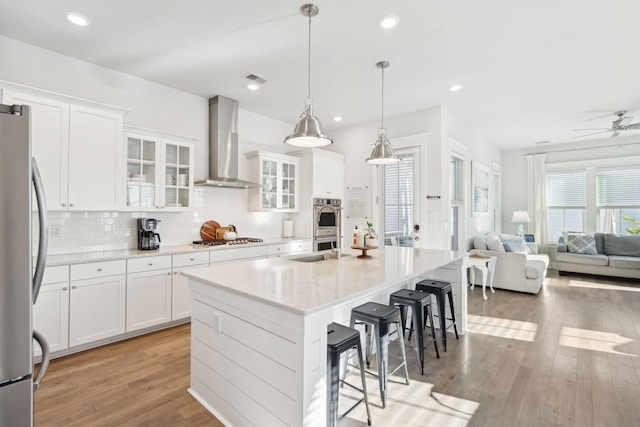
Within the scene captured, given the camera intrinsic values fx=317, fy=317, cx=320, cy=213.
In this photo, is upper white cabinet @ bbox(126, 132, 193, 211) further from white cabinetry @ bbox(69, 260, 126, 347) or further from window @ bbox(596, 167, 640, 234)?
window @ bbox(596, 167, 640, 234)

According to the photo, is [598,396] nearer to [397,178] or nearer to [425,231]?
[425,231]

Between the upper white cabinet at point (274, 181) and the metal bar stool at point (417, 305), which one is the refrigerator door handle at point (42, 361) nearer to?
the metal bar stool at point (417, 305)

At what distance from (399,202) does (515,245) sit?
2649 millimetres

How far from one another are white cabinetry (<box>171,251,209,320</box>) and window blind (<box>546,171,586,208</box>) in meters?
8.10

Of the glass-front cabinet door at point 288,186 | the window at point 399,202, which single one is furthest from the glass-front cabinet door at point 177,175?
the window at point 399,202

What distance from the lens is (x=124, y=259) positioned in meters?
3.17

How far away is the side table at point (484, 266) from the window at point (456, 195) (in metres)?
0.50

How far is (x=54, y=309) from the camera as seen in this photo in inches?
109

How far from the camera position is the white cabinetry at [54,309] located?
106 inches

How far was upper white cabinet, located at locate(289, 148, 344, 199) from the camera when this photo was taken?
17.5 ft

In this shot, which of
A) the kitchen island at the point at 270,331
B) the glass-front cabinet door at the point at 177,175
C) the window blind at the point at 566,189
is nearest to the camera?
the kitchen island at the point at 270,331

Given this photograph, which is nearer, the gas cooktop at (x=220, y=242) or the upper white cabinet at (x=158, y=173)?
the upper white cabinet at (x=158, y=173)

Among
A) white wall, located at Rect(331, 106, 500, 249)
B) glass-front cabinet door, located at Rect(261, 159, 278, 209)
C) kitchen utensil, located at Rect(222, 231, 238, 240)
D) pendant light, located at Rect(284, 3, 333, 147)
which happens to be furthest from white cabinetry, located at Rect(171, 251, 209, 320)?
white wall, located at Rect(331, 106, 500, 249)

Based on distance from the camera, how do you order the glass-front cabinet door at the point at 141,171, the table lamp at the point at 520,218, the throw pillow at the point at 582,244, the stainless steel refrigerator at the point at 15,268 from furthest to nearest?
1. the table lamp at the point at 520,218
2. the throw pillow at the point at 582,244
3. the glass-front cabinet door at the point at 141,171
4. the stainless steel refrigerator at the point at 15,268
